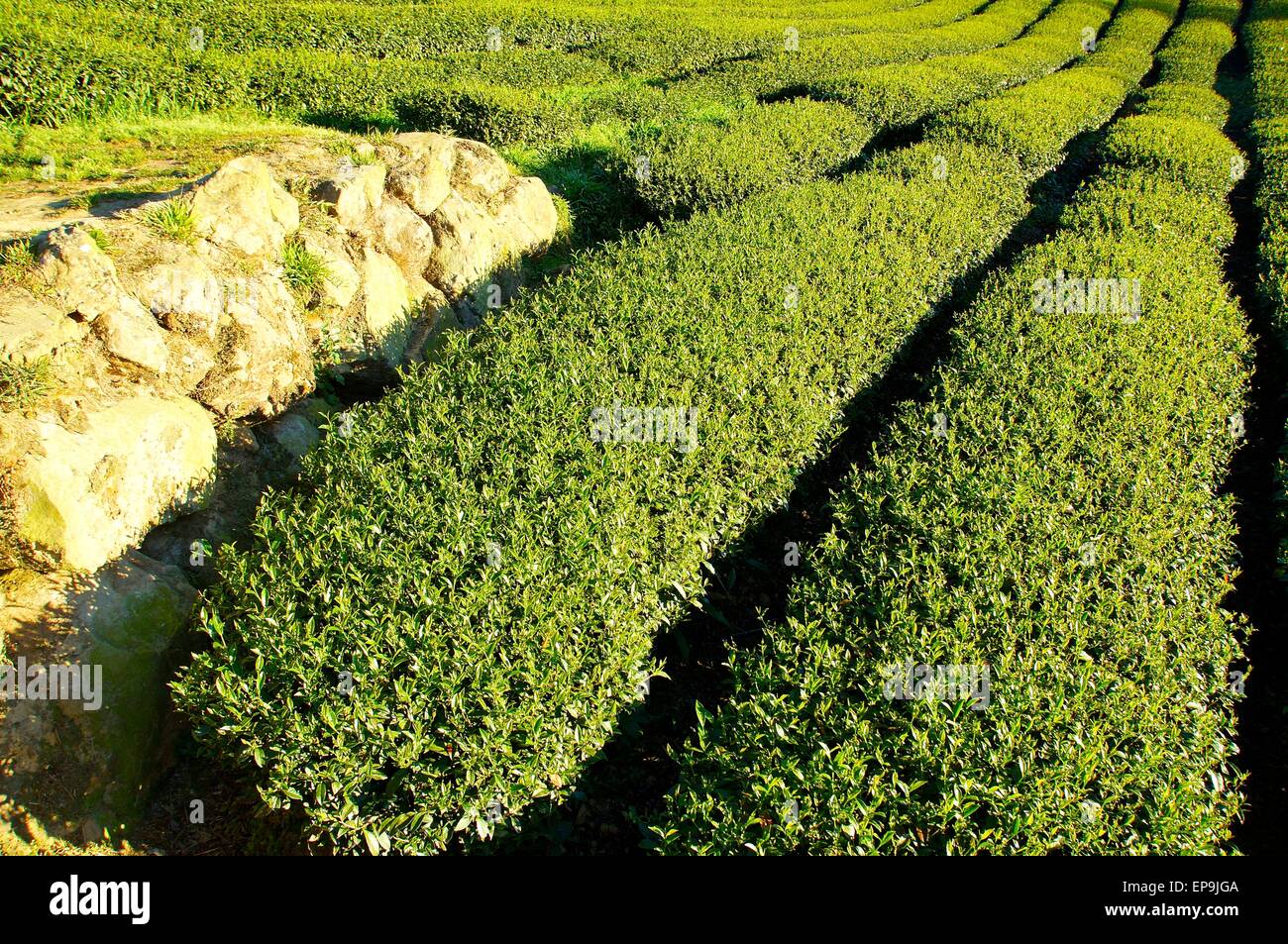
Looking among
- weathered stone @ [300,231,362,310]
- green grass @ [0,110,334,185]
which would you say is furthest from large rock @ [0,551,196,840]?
green grass @ [0,110,334,185]

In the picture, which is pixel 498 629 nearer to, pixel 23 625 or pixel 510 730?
pixel 510 730

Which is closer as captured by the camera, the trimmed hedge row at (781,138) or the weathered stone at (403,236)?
the weathered stone at (403,236)

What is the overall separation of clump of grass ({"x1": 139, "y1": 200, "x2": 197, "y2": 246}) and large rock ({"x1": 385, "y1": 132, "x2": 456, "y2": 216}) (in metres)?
2.36

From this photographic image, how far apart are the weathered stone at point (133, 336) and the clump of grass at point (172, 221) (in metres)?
0.74

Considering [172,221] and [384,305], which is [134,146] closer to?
[172,221]

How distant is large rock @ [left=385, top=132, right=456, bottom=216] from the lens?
751cm

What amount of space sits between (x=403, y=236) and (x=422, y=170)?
88 centimetres

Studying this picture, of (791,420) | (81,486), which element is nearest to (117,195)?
(81,486)

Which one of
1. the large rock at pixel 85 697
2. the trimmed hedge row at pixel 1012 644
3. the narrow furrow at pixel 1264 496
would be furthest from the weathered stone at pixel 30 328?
the narrow furrow at pixel 1264 496

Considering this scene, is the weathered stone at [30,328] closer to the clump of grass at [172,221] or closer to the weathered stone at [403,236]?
the clump of grass at [172,221]

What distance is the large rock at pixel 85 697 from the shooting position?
3.73m

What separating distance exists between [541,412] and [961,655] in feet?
9.16

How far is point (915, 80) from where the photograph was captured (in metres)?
16.6

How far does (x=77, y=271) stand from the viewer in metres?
4.66
